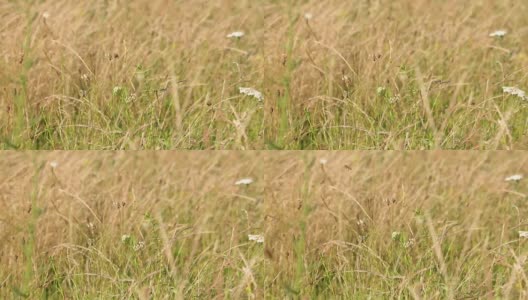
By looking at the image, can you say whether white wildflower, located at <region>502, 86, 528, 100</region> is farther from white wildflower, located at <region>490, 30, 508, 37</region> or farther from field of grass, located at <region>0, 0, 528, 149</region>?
white wildflower, located at <region>490, 30, 508, 37</region>

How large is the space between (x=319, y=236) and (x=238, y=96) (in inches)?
33.4

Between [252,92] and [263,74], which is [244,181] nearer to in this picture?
[252,92]

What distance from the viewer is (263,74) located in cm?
420

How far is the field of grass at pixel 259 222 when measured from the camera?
412 centimetres

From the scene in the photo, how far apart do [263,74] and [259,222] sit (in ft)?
2.57

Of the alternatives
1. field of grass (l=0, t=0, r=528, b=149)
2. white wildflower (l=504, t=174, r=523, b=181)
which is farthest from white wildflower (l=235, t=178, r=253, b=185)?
white wildflower (l=504, t=174, r=523, b=181)

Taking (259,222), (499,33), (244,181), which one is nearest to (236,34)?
(244,181)

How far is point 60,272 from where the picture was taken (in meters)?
4.16

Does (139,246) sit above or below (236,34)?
below

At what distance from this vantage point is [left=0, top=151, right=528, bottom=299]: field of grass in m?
4.12

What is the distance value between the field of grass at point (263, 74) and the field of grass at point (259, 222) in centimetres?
11

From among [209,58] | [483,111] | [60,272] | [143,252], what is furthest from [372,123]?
[60,272]

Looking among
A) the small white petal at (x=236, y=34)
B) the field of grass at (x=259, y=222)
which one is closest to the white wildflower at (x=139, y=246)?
the field of grass at (x=259, y=222)

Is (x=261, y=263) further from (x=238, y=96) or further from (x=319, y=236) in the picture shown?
(x=238, y=96)
